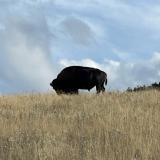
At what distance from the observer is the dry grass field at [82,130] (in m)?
9.35

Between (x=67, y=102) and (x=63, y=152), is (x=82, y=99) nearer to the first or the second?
(x=67, y=102)

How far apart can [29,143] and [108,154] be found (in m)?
1.57

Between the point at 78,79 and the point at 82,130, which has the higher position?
the point at 78,79

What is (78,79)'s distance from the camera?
28.1 meters

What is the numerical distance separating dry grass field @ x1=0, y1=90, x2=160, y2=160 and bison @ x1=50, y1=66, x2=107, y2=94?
10.5 meters

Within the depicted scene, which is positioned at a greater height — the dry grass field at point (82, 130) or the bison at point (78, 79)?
the bison at point (78, 79)

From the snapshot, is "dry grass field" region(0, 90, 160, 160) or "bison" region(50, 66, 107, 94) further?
"bison" region(50, 66, 107, 94)

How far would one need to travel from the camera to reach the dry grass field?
935cm

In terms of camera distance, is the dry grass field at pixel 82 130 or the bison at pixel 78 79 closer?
the dry grass field at pixel 82 130

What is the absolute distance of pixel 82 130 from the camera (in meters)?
11.7

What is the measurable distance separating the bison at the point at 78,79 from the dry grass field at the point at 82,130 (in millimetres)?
10471

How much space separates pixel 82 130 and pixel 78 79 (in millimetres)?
16501

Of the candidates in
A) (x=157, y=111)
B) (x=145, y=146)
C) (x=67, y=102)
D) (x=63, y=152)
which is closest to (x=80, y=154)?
(x=63, y=152)

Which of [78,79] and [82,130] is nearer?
[82,130]
